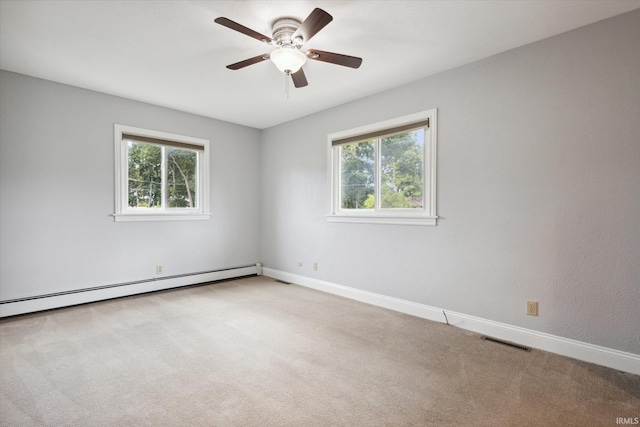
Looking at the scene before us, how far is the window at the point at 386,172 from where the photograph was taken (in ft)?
11.1

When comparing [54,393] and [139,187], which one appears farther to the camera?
[139,187]

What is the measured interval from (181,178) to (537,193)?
14.8 ft

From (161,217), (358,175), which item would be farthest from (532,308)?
(161,217)

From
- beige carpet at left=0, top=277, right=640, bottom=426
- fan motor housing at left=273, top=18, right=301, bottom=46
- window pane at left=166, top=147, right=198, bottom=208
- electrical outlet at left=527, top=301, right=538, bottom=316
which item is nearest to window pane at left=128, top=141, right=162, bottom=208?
window pane at left=166, top=147, right=198, bottom=208

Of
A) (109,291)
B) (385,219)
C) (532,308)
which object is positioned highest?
(385,219)

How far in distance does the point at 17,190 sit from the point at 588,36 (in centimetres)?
558

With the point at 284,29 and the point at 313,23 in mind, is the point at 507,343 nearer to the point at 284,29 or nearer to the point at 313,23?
the point at 313,23

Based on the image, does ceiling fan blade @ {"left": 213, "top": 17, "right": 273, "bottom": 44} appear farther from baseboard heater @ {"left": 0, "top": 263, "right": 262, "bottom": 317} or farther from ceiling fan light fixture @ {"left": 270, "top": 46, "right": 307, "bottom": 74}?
baseboard heater @ {"left": 0, "top": 263, "right": 262, "bottom": 317}

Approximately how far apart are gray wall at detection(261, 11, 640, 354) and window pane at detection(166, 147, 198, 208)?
9.43 ft

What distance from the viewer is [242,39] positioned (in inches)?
105

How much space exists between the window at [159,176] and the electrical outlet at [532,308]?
432cm

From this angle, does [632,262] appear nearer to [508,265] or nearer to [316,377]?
[508,265]

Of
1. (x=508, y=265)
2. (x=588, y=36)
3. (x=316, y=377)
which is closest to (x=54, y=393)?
(x=316, y=377)

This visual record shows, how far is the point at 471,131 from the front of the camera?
9.99 ft
